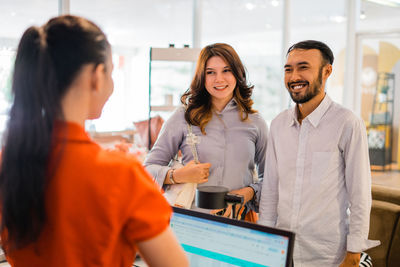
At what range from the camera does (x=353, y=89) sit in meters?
6.25

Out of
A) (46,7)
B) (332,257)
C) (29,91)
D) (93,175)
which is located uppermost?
(46,7)

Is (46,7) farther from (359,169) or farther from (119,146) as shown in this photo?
(359,169)

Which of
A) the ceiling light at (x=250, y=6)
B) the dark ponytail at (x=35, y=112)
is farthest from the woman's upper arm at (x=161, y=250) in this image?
the ceiling light at (x=250, y=6)

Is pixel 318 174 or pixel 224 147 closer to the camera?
pixel 318 174

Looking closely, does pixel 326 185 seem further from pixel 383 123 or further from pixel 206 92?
pixel 383 123

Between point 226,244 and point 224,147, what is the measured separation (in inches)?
39.0

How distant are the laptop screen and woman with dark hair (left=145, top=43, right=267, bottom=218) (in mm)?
824

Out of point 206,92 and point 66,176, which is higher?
point 206,92

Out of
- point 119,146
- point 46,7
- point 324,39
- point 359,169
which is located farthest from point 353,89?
point 359,169

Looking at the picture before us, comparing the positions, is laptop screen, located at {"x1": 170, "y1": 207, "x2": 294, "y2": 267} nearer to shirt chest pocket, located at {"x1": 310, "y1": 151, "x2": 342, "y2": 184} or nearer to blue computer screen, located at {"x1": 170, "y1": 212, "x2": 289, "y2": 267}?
blue computer screen, located at {"x1": 170, "y1": 212, "x2": 289, "y2": 267}

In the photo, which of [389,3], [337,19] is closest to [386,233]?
[389,3]

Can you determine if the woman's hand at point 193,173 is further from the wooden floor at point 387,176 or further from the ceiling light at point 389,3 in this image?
the ceiling light at point 389,3

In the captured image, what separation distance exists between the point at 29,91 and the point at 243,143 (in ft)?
4.72

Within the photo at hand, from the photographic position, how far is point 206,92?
2102 mm
